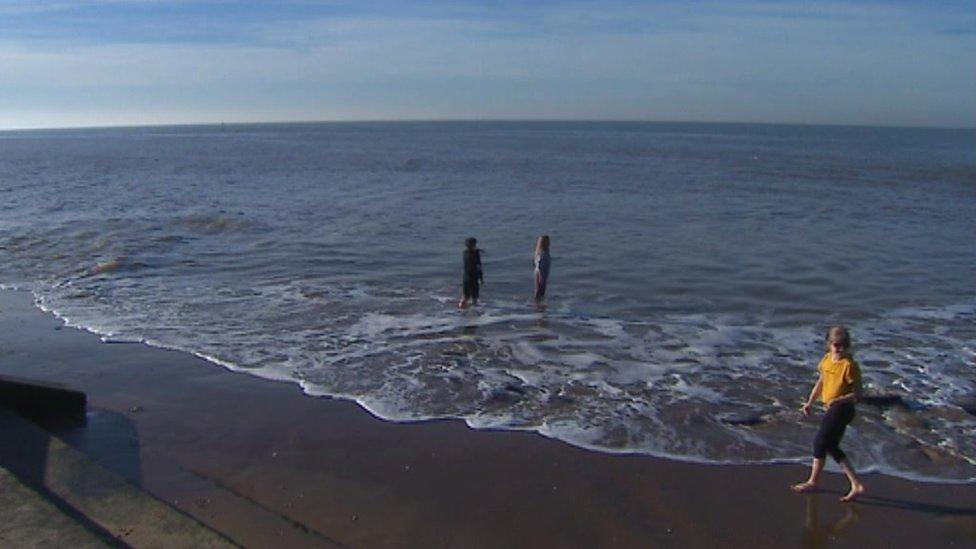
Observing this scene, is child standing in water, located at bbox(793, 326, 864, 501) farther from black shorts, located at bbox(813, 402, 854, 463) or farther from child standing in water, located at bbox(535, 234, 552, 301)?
child standing in water, located at bbox(535, 234, 552, 301)

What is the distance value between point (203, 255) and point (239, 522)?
15340mm

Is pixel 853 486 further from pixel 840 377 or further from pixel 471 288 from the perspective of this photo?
pixel 471 288

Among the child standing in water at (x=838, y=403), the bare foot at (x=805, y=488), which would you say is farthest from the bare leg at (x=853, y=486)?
the bare foot at (x=805, y=488)

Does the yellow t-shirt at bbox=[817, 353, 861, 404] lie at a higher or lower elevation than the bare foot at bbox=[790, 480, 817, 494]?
higher

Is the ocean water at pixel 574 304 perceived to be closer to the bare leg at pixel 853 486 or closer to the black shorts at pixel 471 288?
the black shorts at pixel 471 288

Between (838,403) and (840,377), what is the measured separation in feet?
0.74

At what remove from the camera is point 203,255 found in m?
20.7

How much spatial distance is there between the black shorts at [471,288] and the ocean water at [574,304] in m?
0.44

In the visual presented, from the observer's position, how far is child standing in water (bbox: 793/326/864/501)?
7102mm

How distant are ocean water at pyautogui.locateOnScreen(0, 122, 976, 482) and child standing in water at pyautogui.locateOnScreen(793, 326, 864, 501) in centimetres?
85

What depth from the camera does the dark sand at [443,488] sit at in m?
6.46

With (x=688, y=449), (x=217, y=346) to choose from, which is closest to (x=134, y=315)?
(x=217, y=346)

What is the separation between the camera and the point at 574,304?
50.0ft

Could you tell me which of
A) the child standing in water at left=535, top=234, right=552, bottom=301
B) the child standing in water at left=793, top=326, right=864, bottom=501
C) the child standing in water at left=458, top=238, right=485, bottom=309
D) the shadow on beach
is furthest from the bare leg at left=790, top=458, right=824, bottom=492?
the child standing in water at left=535, top=234, right=552, bottom=301
